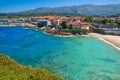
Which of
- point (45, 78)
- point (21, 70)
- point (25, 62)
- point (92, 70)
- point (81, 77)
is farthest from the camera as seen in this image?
point (25, 62)

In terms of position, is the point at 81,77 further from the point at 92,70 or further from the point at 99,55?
the point at 99,55

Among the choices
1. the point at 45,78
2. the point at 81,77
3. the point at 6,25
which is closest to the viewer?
the point at 45,78

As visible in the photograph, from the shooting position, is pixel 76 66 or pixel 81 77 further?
pixel 76 66

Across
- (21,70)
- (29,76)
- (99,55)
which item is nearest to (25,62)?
(99,55)

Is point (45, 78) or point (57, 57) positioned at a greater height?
point (45, 78)

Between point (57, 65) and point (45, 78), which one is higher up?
point (45, 78)

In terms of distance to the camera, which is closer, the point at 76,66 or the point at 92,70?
the point at 92,70

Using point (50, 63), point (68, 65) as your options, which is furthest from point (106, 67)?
point (50, 63)

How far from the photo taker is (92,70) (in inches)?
1292

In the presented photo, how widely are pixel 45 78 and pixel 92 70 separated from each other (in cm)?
1681

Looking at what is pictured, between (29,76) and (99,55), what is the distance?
28.8 m

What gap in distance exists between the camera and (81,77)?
29.3 m

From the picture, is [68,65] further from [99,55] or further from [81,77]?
[99,55]

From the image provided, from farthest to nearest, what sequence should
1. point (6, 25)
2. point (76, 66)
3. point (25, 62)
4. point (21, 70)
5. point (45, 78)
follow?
point (6, 25)
point (25, 62)
point (76, 66)
point (21, 70)
point (45, 78)
